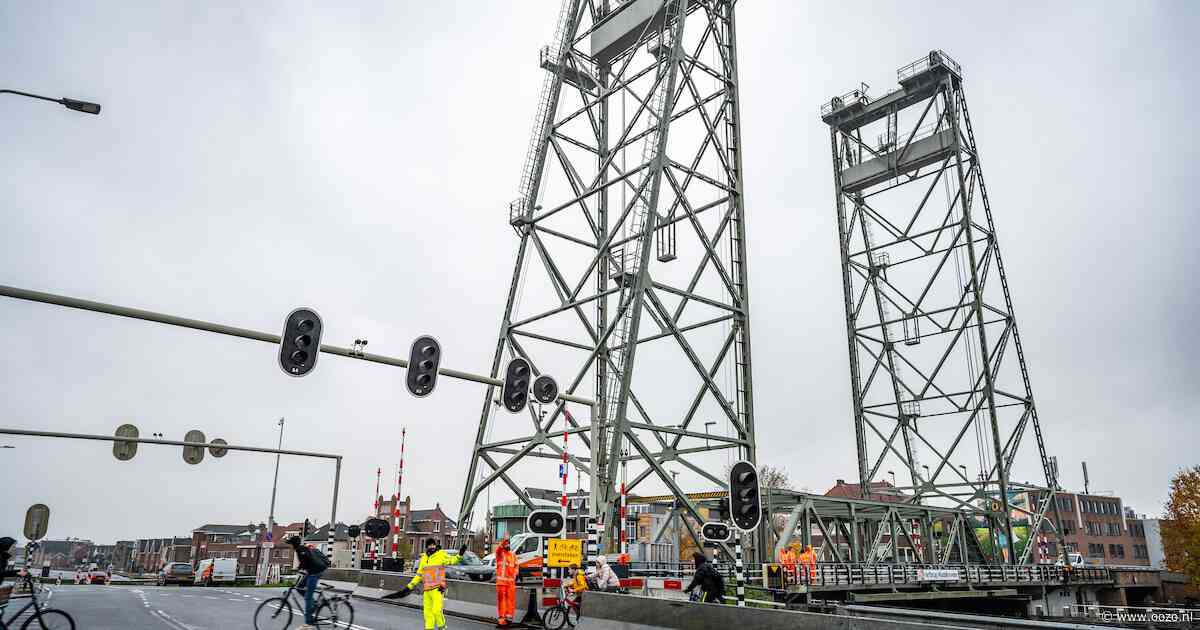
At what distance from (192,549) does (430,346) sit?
4630 inches

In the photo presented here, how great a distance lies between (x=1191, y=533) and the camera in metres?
50.2

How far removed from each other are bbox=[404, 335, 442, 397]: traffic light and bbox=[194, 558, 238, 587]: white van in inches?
1289

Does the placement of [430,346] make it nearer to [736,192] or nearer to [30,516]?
[30,516]

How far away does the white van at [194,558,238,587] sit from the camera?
1599 inches

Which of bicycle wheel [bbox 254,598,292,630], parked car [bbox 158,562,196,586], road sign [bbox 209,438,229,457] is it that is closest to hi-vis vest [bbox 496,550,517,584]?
bicycle wheel [bbox 254,598,292,630]

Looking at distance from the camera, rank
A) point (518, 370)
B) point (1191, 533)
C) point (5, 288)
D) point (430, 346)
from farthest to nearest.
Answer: point (1191, 533) → point (518, 370) → point (430, 346) → point (5, 288)

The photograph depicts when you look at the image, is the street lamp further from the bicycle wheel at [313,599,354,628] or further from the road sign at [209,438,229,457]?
the road sign at [209,438,229,457]

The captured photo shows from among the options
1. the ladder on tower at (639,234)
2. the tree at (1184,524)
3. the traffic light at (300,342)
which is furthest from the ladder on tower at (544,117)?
the tree at (1184,524)

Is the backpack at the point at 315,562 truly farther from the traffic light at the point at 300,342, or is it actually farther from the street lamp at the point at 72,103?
the street lamp at the point at 72,103

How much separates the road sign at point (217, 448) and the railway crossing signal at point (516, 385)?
1423 centimetres

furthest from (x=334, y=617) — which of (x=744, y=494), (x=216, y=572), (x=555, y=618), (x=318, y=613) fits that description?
(x=216, y=572)

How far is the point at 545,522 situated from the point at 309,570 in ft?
17.9

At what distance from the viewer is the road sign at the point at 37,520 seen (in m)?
19.8

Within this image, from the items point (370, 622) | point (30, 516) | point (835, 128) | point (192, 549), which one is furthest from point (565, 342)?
point (192, 549)
